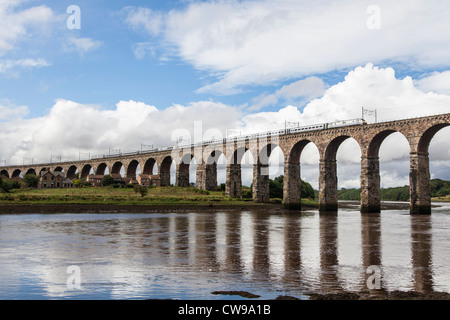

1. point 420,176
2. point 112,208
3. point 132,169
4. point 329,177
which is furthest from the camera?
point 132,169

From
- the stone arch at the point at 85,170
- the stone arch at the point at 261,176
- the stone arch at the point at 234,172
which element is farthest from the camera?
the stone arch at the point at 85,170

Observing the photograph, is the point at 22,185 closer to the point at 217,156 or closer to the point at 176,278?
the point at 217,156

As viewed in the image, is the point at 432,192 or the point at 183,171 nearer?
the point at 183,171

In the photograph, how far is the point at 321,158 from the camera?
59.1 metres

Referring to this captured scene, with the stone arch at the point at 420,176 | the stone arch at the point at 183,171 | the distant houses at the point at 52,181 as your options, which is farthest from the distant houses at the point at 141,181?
the stone arch at the point at 420,176

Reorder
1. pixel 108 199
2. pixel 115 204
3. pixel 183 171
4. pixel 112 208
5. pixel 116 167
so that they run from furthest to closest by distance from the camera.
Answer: pixel 116 167
pixel 183 171
pixel 108 199
pixel 115 204
pixel 112 208

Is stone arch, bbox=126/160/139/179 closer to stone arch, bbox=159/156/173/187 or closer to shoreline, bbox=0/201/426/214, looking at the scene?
stone arch, bbox=159/156/173/187

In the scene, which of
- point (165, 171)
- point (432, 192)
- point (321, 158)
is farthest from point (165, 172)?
point (432, 192)

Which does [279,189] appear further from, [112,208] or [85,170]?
[85,170]

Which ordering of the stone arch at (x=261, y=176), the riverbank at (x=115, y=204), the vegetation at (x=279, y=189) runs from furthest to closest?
1. the vegetation at (x=279, y=189)
2. the stone arch at (x=261, y=176)
3. the riverbank at (x=115, y=204)

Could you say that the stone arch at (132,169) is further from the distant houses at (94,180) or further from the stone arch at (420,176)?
the stone arch at (420,176)

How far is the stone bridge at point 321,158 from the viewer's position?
4747 centimetres

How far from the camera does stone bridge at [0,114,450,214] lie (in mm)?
47469
